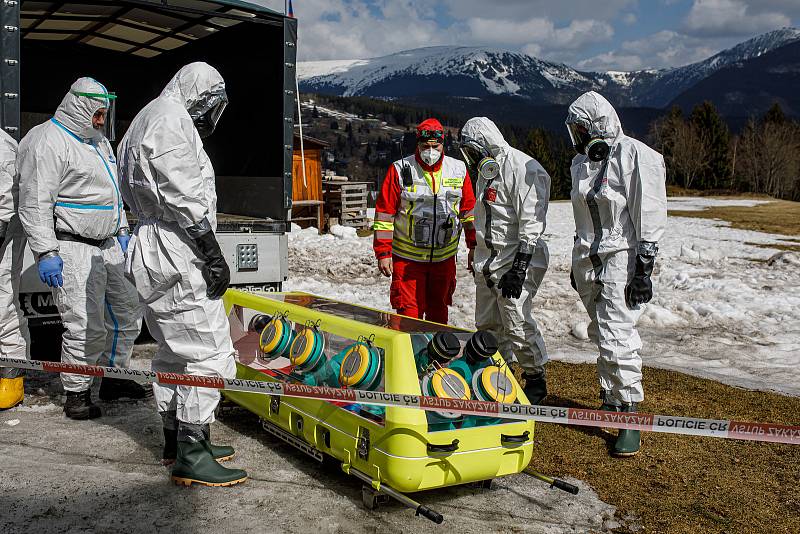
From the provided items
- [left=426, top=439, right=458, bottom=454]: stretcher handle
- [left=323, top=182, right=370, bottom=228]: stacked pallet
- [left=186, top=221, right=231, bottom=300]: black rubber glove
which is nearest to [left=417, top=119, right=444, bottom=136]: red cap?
[left=186, top=221, right=231, bottom=300]: black rubber glove

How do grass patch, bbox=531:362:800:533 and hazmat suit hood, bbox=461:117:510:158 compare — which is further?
hazmat suit hood, bbox=461:117:510:158

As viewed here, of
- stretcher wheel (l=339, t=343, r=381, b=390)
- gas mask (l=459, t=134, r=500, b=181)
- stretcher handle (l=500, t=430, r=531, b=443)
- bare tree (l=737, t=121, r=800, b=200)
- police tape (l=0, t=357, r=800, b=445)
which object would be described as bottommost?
stretcher handle (l=500, t=430, r=531, b=443)

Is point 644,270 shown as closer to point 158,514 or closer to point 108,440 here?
point 158,514

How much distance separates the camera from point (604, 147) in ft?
15.8

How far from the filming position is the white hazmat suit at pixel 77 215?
489 cm

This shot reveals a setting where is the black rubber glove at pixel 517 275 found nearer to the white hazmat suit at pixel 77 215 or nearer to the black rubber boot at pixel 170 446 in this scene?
the black rubber boot at pixel 170 446

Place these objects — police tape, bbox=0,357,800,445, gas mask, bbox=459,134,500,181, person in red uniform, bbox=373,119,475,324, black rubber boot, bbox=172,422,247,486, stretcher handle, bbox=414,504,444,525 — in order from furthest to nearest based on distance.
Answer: person in red uniform, bbox=373,119,475,324
gas mask, bbox=459,134,500,181
black rubber boot, bbox=172,422,247,486
stretcher handle, bbox=414,504,444,525
police tape, bbox=0,357,800,445

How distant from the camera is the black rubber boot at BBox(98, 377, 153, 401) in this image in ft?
18.5

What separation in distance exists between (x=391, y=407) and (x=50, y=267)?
2.66 m

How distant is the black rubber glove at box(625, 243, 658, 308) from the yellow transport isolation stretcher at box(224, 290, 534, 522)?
117 centimetres

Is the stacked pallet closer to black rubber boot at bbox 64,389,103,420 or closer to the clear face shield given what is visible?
the clear face shield

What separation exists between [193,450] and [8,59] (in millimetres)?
3380

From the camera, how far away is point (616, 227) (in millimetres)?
4785

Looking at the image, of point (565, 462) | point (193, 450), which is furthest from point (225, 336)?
point (565, 462)
